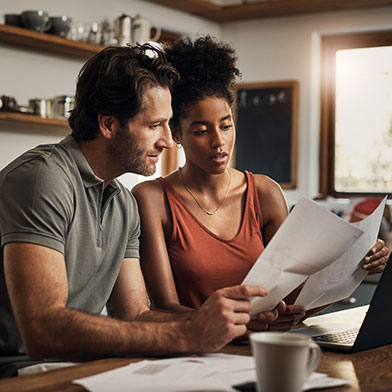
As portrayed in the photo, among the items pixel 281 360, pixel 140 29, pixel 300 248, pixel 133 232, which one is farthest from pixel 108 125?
pixel 140 29

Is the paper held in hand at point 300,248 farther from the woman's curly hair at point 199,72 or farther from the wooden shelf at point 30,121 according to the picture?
the wooden shelf at point 30,121

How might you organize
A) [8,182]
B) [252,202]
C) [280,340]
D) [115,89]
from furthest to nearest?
1. [252,202]
2. [115,89]
3. [8,182]
4. [280,340]

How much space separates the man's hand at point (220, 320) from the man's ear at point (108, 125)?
579 millimetres


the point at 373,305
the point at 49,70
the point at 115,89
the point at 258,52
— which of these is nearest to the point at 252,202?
the point at 115,89

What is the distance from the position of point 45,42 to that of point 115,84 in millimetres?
2579

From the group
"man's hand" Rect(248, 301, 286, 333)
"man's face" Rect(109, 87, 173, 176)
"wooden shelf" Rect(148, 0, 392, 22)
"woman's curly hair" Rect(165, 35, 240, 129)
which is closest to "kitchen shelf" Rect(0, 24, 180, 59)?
"wooden shelf" Rect(148, 0, 392, 22)

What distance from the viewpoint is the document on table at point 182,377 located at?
92cm

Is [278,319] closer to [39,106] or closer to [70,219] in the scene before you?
[70,219]

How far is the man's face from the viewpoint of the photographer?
1.58m

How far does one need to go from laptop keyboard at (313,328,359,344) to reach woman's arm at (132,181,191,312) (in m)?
0.36

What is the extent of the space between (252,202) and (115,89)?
55 centimetres

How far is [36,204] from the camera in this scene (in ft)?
4.32

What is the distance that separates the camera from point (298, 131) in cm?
512

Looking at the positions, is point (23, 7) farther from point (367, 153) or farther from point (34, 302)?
point (34, 302)
